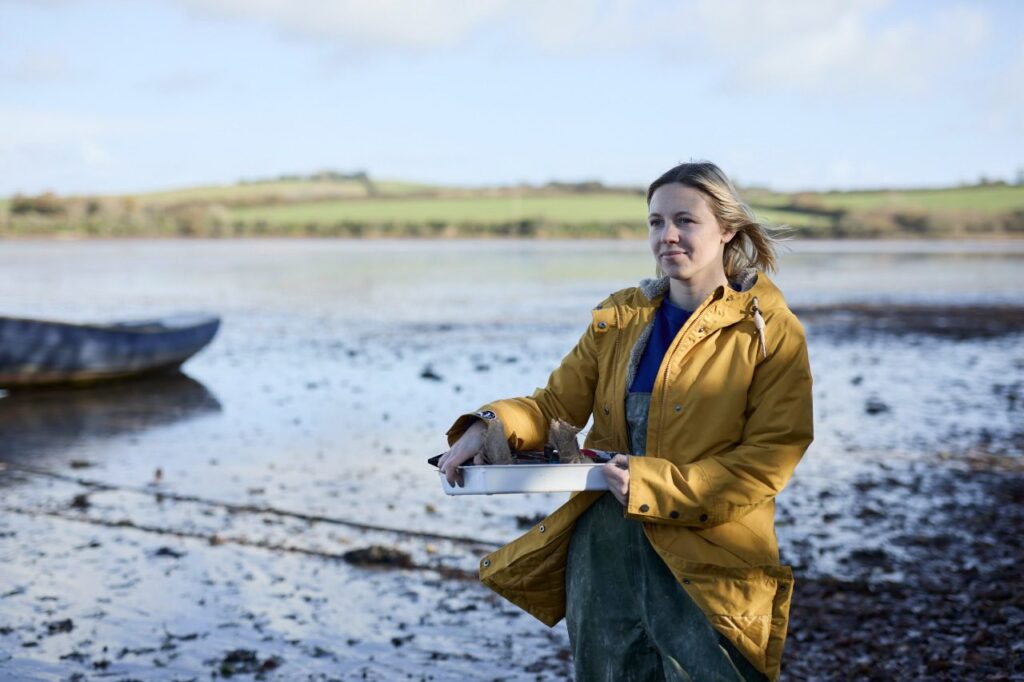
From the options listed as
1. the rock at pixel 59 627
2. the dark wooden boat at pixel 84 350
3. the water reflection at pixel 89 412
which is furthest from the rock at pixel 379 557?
the dark wooden boat at pixel 84 350

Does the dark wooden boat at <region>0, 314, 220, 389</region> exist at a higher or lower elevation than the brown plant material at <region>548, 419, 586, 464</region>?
lower

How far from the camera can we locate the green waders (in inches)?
109

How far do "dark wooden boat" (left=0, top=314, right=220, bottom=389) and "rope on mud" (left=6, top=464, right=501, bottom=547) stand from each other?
14.7ft

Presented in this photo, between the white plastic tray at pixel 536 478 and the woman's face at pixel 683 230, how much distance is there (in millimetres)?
603

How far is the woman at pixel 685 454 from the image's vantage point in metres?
2.74

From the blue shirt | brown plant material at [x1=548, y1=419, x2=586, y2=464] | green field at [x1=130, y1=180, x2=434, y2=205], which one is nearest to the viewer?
brown plant material at [x1=548, y1=419, x2=586, y2=464]

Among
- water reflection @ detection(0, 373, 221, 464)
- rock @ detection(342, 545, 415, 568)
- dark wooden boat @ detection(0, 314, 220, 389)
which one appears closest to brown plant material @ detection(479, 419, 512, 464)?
rock @ detection(342, 545, 415, 568)

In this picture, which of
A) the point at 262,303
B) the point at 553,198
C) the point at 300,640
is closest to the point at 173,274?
the point at 262,303

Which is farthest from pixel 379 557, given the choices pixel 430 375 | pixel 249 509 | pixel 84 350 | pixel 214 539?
pixel 84 350

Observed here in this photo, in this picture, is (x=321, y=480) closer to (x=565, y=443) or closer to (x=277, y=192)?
(x=565, y=443)

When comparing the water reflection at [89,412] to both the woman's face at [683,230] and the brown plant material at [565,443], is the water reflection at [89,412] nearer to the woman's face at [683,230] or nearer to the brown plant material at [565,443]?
the brown plant material at [565,443]

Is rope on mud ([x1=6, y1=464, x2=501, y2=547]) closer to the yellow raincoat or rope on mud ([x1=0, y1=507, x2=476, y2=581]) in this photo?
rope on mud ([x1=0, y1=507, x2=476, y2=581])

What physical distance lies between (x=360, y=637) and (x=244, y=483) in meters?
3.53

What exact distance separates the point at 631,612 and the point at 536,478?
1.68 ft
